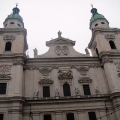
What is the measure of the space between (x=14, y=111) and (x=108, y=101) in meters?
12.7

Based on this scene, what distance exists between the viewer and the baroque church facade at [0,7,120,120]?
23.7 m

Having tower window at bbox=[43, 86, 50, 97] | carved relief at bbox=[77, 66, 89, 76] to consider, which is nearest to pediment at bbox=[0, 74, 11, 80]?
tower window at bbox=[43, 86, 50, 97]

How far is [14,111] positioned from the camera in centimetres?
2208

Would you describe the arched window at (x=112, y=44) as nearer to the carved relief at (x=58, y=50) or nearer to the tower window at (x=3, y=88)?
the carved relief at (x=58, y=50)

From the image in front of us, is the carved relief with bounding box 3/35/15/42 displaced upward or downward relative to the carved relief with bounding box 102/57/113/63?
upward

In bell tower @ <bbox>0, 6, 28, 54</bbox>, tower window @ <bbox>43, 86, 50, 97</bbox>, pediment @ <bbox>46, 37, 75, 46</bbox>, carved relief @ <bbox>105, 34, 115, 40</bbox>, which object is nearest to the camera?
tower window @ <bbox>43, 86, 50, 97</bbox>

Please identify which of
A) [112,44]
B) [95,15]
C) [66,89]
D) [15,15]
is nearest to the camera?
[66,89]

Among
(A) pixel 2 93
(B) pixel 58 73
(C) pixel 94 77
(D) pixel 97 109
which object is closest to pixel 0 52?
→ (A) pixel 2 93

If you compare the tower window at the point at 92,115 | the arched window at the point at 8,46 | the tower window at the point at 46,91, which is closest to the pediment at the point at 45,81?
the tower window at the point at 46,91

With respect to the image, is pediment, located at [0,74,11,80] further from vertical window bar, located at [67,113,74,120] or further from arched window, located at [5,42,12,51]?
vertical window bar, located at [67,113,74,120]

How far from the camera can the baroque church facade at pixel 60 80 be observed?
23672 mm

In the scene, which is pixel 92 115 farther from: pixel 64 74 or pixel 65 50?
pixel 65 50

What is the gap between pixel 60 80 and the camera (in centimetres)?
2700

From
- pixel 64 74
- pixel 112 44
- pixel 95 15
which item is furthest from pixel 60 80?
pixel 95 15
